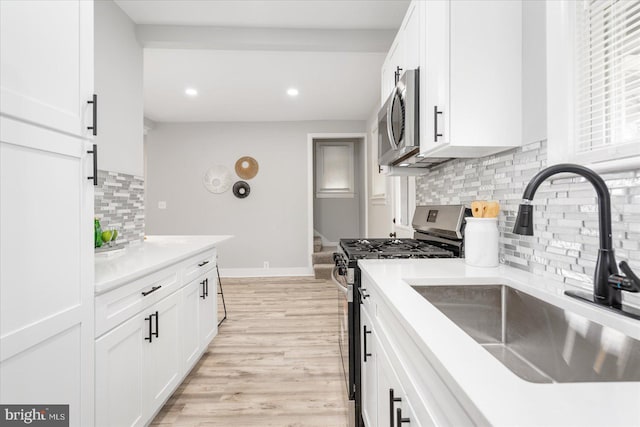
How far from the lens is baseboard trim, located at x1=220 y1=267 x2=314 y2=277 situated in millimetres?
5184

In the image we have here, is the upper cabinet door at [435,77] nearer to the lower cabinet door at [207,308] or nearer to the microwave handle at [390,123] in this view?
the microwave handle at [390,123]

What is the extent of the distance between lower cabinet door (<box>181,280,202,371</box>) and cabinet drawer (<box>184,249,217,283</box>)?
0.05m

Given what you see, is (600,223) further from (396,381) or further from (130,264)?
(130,264)

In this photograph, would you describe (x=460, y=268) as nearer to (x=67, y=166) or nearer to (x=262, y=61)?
(x=67, y=166)

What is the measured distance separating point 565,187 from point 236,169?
4677 mm

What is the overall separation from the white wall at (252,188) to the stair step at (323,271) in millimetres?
359

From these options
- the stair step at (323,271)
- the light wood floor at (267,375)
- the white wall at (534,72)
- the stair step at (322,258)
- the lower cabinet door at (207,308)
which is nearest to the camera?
the white wall at (534,72)

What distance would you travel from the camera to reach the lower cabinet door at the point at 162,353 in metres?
1.56

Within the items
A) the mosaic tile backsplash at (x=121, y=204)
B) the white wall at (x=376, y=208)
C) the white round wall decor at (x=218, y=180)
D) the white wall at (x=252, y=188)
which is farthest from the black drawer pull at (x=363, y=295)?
the white round wall decor at (x=218, y=180)

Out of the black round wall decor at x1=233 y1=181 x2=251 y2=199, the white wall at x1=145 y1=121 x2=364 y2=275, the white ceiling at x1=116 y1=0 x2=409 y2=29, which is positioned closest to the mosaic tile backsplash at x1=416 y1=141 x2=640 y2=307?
the white ceiling at x1=116 y1=0 x2=409 y2=29

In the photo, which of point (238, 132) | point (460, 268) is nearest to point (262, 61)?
point (238, 132)

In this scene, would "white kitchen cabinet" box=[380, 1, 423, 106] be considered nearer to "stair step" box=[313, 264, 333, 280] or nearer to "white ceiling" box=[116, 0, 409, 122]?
"white ceiling" box=[116, 0, 409, 122]

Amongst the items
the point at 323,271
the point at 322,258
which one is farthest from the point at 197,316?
the point at 322,258

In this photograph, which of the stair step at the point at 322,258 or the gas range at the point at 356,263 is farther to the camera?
the stair step at the point at 322,258
